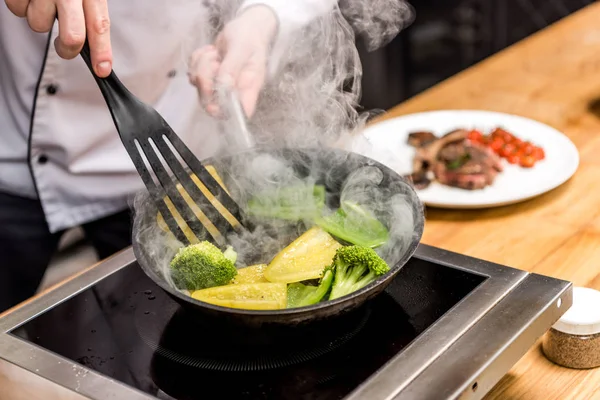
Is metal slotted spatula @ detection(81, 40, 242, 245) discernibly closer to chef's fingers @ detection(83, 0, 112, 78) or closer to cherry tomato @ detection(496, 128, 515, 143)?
chef's fingers @ detection(83, 0, 112, 78)

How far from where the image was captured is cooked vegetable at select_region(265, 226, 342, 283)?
3.90 ft

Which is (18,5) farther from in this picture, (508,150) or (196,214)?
(508,150)

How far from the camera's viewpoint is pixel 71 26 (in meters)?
1.18

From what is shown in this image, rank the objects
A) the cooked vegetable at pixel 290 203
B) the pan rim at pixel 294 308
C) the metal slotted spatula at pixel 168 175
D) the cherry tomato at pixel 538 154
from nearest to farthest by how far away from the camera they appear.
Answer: the pan rim at pixel 294 308, the metal slotted spatula at pixel 168 175, the cooked vegetable at pixel 290 203, the cherry tomato at pixel 538 154

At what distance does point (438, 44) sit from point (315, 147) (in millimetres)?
3372

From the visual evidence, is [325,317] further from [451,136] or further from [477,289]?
[451,136]

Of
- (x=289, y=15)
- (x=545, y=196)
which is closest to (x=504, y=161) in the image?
(x=545, y=196)

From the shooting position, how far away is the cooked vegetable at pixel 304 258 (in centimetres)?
119

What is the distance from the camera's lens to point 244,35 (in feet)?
5.77

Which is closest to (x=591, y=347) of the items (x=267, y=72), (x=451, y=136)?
(x=451, y=136)

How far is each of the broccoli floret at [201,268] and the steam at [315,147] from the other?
0.03 m

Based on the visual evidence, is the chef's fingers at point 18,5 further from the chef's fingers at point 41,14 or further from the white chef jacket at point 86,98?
the white chef jacket at point 86,98

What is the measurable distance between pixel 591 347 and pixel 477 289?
20cm

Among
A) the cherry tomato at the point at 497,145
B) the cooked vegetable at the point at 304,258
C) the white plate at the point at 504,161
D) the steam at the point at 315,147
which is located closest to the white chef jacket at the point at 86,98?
the steam at the point at 315,147
